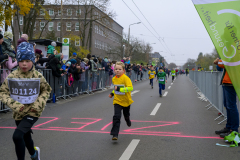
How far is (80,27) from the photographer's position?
47.7 meters

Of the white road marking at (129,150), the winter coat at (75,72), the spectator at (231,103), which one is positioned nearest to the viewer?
the white road marking at (129,150)

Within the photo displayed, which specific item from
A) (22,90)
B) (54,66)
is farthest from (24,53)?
(54,66)

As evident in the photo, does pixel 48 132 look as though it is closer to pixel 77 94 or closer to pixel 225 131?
pixel 225 131

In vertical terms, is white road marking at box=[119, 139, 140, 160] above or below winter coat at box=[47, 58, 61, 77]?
below

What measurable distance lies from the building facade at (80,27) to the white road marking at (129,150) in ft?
69.6

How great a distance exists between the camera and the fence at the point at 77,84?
11059 millimetres

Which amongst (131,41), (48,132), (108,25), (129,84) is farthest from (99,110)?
(131,41)

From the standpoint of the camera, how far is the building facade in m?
35.2

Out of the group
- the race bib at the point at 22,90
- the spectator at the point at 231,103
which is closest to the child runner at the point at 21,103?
the race bib at the point at 22,90

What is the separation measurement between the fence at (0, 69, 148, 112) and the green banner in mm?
6394

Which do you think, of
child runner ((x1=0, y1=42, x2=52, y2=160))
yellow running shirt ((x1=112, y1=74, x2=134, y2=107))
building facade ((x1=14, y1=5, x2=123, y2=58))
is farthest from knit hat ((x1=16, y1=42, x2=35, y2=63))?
building facade ((x1=14, y1=5, x2=123, y2=58))

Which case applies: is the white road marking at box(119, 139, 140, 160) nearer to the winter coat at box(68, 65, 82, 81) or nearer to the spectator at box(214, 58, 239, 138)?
the spectator at box(214, 58, 239, 138)

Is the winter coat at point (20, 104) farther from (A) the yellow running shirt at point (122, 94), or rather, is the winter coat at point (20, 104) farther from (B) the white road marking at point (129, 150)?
(A) the yellow running shirt at point (122, 94)

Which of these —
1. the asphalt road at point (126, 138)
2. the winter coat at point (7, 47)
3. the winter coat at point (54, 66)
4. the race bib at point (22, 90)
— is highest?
the winter coat at point (7, 47)
